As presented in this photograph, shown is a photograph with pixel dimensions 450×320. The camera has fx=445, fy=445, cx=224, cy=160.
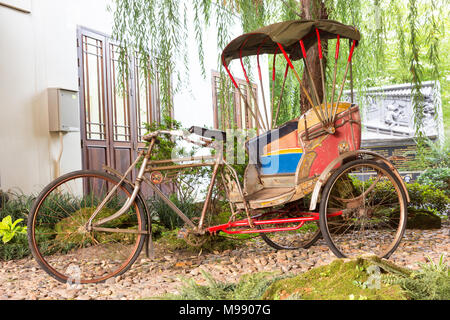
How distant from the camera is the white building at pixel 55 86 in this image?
17.1 feet

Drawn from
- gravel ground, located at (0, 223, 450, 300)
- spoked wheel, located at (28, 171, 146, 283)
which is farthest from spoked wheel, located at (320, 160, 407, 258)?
spoked wheel, located at (28, 171, 146, 283)

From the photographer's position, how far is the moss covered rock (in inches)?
75.3

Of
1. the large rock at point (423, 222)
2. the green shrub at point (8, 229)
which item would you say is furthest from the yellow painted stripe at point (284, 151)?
the green shrub at point (8, 229)

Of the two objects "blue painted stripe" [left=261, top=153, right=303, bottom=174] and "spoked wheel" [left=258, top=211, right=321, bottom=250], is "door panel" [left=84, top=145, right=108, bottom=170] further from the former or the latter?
"blue painted stripe" [left=261, top=153, right=303, bottom=174]

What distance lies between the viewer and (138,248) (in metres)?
3.03

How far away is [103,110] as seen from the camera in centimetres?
655

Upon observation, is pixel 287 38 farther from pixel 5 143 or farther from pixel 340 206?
pixel 5 143

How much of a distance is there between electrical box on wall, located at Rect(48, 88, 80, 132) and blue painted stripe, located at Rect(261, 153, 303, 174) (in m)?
3.01

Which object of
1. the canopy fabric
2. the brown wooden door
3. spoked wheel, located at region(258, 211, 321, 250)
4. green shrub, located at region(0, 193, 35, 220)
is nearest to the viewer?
the canopy fabric

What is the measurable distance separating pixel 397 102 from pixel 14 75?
1174 centimetres

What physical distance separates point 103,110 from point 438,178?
20.0ft

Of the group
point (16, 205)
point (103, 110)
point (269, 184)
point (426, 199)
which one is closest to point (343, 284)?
point (269, 184)

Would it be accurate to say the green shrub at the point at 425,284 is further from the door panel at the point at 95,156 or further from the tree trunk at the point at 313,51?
the door panel at the point at 95,156

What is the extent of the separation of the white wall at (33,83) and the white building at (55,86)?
0.04ft
